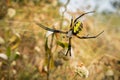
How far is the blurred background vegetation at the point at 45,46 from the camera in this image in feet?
4.85

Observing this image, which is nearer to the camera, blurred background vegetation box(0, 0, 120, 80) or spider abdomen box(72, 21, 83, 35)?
spider abdomen box(72, 21, 83, 35)

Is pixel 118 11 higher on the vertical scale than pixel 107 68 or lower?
higher

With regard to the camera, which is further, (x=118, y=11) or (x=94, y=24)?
(x=118, y=11)

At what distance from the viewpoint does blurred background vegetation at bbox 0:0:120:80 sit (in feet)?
4.85

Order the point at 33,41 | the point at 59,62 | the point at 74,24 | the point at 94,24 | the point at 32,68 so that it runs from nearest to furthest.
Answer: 1. the point at 74,24
2. the point at 59,62
3. the point at 32,68
4. the point at 33,41
5. the point at 94,24

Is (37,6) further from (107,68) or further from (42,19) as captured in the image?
(107,68)

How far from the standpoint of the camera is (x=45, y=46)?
4.42ft

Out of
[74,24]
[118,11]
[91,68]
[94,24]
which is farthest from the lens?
[118,11]

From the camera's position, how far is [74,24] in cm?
112

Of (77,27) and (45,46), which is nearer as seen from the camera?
(77,27)

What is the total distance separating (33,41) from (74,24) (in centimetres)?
92

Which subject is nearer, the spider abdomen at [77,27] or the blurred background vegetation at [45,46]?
the spider abdomen at [77,27]

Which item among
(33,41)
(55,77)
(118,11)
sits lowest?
(55,77)

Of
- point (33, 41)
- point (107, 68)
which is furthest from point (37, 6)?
point (107, 68)
